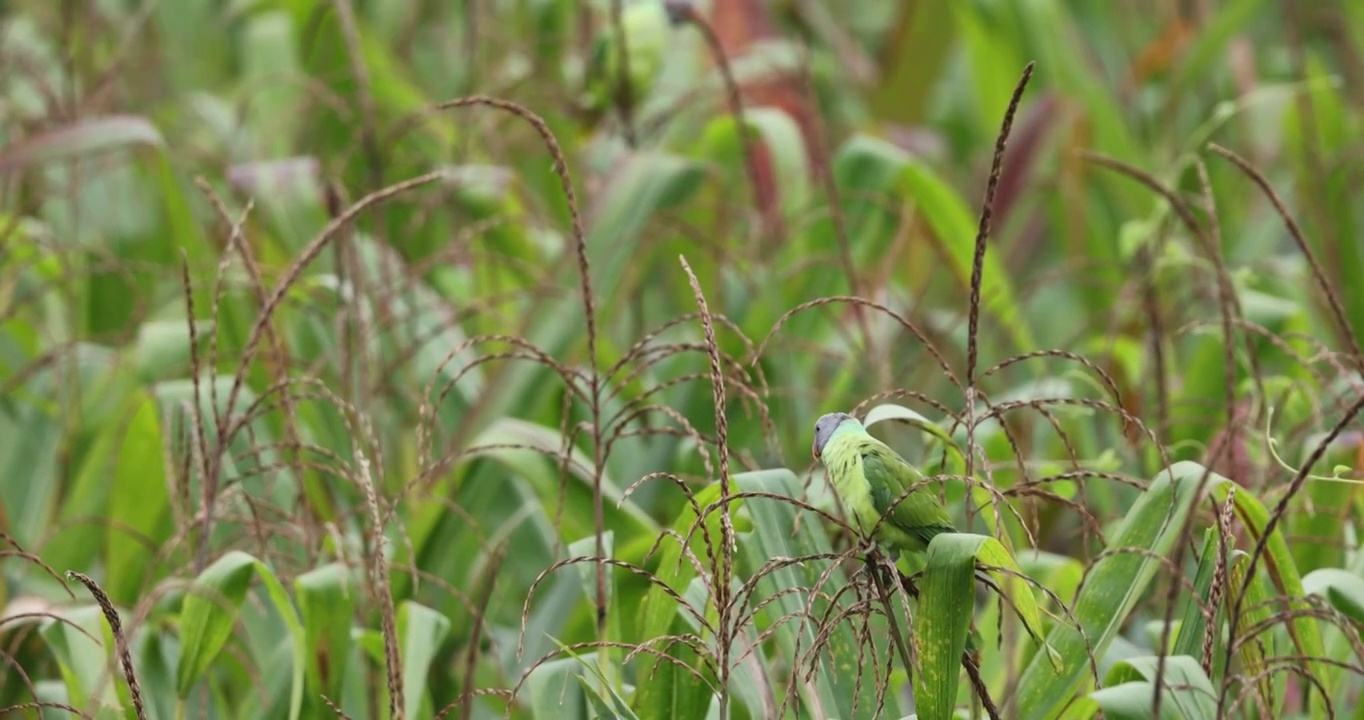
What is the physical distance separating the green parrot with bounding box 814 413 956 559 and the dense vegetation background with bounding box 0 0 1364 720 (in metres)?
0.03

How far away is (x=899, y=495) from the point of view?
3.15 feet

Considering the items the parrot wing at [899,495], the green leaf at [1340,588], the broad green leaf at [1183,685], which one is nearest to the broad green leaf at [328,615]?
the parrot wing at [899,495]

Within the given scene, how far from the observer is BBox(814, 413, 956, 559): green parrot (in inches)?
37.9

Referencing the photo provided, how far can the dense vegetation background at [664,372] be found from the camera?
1.06 meters

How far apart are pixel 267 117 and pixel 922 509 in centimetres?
206

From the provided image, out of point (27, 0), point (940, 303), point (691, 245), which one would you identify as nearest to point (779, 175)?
point (691, 245)

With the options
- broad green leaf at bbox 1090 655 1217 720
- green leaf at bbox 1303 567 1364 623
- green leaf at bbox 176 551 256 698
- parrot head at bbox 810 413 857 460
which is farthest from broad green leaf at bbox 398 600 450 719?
green leaf at bbox 1303 567 1364 623

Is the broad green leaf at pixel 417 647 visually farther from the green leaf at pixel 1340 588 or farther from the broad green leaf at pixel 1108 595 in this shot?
the green leaf at pixel 1340 588

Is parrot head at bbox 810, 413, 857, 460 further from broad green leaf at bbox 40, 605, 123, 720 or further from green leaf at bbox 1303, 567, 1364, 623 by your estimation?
broad green leaf at bbox 40, 605, 123, 720

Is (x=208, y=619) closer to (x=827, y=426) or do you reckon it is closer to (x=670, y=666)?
(x=670, y=666)

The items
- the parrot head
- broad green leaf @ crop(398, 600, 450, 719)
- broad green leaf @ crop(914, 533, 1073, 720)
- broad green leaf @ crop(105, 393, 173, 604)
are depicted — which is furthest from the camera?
broad green leaf @ crop(105, 393, 173, 604)

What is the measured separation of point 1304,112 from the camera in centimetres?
236

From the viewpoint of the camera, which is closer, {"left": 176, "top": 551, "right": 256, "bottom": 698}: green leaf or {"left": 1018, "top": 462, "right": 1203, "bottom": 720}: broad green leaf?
{"left": 1018, "top": 462, "right": 1203, "bottom": 720}: broad green leaf

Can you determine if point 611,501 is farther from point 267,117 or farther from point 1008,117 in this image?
point 267,117
